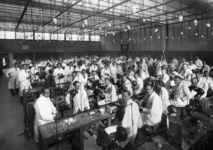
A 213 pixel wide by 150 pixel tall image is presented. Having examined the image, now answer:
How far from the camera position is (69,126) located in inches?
142

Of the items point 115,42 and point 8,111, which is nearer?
point 8,111

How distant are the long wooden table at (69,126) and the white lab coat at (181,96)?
9.58 feet

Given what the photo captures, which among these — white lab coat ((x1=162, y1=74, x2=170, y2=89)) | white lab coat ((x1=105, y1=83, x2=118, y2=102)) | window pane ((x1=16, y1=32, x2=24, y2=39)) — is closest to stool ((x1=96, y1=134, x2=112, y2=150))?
white lab coat ((x1=105, y1=83, x2=118, y2=102))

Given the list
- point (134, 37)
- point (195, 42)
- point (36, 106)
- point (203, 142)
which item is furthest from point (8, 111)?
point (134, 37)

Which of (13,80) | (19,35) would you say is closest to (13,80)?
(13,80)

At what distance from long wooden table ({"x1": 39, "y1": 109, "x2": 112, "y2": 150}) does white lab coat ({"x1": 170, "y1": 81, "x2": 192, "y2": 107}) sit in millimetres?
2919

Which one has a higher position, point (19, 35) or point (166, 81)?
point (19, 35)

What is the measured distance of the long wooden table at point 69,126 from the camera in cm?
318

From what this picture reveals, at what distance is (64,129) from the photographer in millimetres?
3467

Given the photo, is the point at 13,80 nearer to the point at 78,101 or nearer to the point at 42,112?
the point at 78,101

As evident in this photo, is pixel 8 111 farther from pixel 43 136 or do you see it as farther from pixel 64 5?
pixel 64 5

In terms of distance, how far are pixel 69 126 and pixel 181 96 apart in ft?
14.8

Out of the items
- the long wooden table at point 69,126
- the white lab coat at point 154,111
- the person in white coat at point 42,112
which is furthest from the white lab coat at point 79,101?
Result: the white lab coat at point 154,111

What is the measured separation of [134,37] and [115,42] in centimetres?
497
